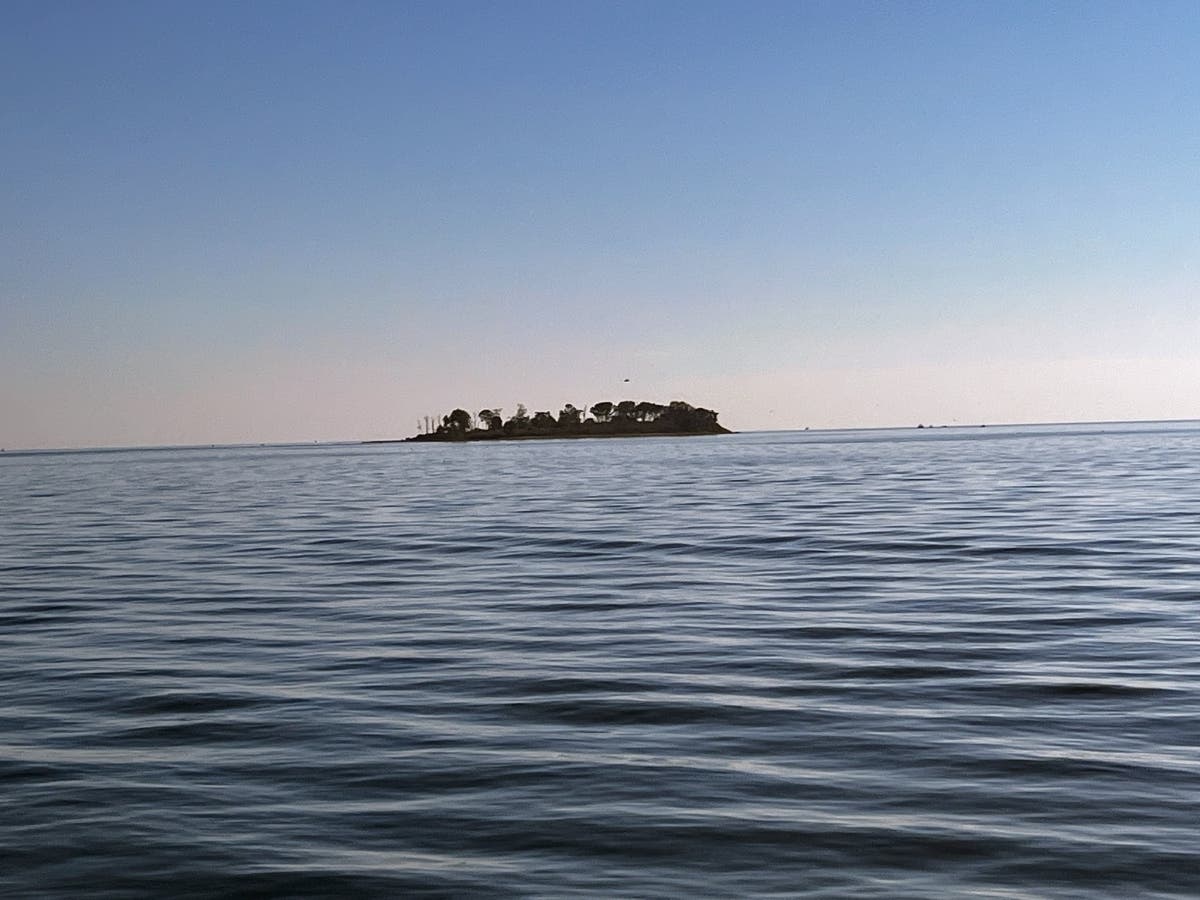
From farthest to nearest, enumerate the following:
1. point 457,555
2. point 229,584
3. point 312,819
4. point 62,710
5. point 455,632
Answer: point 457,555 → point 229,584 → point 455,632 → point 62,710 → point 312,819

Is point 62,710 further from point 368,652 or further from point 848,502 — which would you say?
point 848,502

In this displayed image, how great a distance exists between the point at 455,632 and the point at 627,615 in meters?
2.57

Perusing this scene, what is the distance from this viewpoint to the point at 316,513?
4356 centimetres

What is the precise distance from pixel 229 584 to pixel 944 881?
17.3 meters

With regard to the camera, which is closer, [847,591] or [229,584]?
[847,591]

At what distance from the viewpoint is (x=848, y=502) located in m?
42.8

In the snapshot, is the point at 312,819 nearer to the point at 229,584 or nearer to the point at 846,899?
the point at 846,899

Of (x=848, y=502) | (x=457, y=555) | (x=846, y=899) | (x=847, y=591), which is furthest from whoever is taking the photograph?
(x=848, y=502)

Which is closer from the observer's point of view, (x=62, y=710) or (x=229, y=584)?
(x=62, y=710)

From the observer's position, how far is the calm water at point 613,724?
293 inches

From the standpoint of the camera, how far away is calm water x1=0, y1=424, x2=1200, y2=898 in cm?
745

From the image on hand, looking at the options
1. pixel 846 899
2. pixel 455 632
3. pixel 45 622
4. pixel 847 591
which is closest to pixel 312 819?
pixel 846 899

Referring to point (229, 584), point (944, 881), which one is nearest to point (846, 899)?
point (944, 881)

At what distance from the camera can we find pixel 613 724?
10977mm
